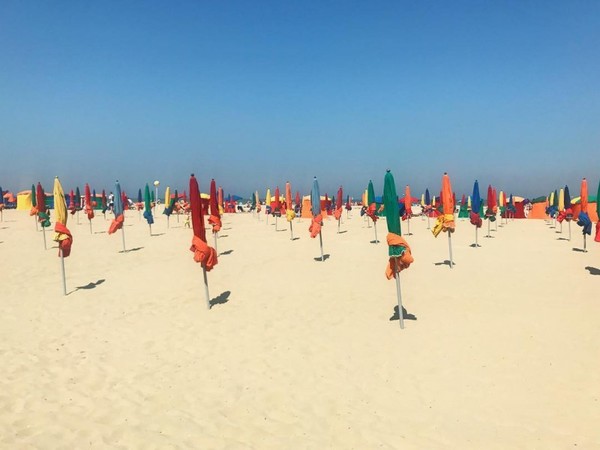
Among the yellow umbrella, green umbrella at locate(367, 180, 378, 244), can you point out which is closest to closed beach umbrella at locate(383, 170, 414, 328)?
the yellow umbrella

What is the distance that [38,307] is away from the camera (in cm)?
1033

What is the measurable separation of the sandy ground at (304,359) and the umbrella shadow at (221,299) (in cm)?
9

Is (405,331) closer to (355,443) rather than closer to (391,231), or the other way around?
(391,231)

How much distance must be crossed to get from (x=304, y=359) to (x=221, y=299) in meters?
4.46

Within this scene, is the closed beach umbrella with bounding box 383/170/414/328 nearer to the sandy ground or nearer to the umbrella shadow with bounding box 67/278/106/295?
the sandy ground

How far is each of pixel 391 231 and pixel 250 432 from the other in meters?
4.74

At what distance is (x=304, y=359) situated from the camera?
276 inches

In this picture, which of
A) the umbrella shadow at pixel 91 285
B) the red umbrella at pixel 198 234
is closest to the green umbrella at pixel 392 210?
the red umbrella at pixel 198 234

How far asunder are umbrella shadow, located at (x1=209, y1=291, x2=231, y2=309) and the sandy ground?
0.31 feet

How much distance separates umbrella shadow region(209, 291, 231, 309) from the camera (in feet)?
34.5

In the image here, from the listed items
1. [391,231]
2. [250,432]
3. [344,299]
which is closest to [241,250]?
[344,299]

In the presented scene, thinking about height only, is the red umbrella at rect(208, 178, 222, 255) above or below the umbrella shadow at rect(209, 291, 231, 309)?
above

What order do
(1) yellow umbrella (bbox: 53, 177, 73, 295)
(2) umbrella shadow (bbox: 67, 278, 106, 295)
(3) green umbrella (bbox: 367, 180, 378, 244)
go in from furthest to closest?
(3) green umbrella (bbox: 367, 180, 378, 244) < (2) umbrella shadow (bbox: 67, 278, 106, 295) < (1) yellow umbrella (bbox: 53, 177, 73, 295)

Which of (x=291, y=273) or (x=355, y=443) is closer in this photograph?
(x=355, y=443)
